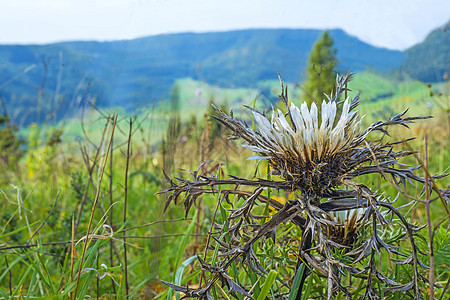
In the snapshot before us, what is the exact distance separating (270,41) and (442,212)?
88454mm

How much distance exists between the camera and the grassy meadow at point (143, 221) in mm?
1236

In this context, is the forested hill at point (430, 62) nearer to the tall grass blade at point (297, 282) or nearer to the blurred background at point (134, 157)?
the blurred background at point (134, 157)

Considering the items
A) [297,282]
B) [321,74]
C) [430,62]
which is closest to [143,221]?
[321,74]

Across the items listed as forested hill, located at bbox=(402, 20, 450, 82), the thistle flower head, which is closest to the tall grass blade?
the thistle flower head

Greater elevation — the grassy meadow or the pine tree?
the pine tree

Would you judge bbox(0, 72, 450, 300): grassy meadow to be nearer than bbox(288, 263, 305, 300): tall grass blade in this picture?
No

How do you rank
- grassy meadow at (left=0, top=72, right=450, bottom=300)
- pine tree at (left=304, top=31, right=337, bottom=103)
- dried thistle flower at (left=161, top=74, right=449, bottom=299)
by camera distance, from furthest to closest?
pine tree at (left=304, top=31, right=337, bottom=103) → grassy meadow at (left=0, top=72, right=450, bottom=300) → dried thistle flower at (left=161, top=74, right=449, bottom=299)

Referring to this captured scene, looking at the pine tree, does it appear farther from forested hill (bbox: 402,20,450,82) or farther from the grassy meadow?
forested hill (bbox: 402,20,450,82)

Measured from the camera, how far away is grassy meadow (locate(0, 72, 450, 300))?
4.06 feet

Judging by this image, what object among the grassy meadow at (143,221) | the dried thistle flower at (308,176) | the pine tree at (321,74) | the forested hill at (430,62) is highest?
the forested hill at (430,62)

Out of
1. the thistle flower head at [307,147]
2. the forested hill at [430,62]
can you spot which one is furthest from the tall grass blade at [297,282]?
the forested hill at [430,62]

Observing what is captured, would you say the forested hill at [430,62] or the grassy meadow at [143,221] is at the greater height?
the forested hill at [430,62]

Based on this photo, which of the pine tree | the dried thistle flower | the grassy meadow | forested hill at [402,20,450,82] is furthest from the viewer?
forested hill at [402,20,450,82]

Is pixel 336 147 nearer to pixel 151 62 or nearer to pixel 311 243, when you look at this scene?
pixel 311 243
